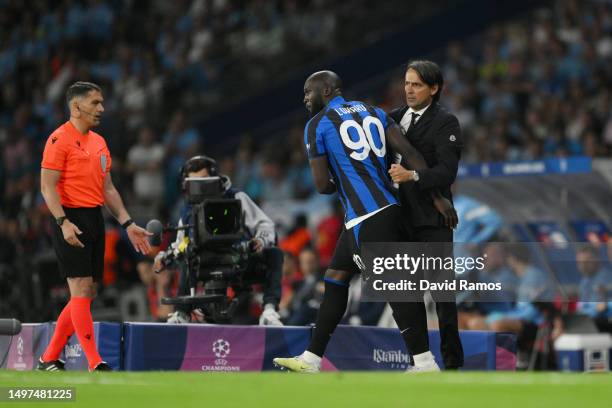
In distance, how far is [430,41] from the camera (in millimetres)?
22203

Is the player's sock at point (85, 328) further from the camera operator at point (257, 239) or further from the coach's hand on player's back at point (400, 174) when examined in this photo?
the coach's hand on player's back at point (400, 174)

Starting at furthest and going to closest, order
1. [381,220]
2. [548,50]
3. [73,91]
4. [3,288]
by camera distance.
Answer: [548,50] → [3,288] → [73,91] → [381,220]

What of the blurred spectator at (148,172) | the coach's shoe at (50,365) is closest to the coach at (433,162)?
the coach's shoe at (50,365)

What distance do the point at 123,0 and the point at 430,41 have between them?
248 inches

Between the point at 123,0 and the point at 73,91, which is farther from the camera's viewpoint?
the point at 123,0

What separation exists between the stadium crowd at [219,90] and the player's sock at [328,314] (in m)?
5.55

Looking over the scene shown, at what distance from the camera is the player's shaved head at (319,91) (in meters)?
9.15

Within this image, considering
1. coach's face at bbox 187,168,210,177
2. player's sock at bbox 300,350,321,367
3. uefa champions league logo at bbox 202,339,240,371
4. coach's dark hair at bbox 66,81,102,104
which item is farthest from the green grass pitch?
coach's face at bbox 187,168,210,177

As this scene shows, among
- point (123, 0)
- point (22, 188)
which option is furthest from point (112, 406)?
point (123, 0)

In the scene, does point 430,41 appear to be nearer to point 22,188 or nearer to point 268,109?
point 268,109

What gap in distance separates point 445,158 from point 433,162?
18cm

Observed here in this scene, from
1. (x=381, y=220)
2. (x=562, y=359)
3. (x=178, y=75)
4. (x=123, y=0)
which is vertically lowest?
(x=562, y=359)

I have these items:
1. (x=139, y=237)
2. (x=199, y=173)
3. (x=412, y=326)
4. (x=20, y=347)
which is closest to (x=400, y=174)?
(x=412, y=326)

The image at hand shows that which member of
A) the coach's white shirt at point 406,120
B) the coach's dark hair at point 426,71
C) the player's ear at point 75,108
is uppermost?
the coach's dark hair at point 426,71
